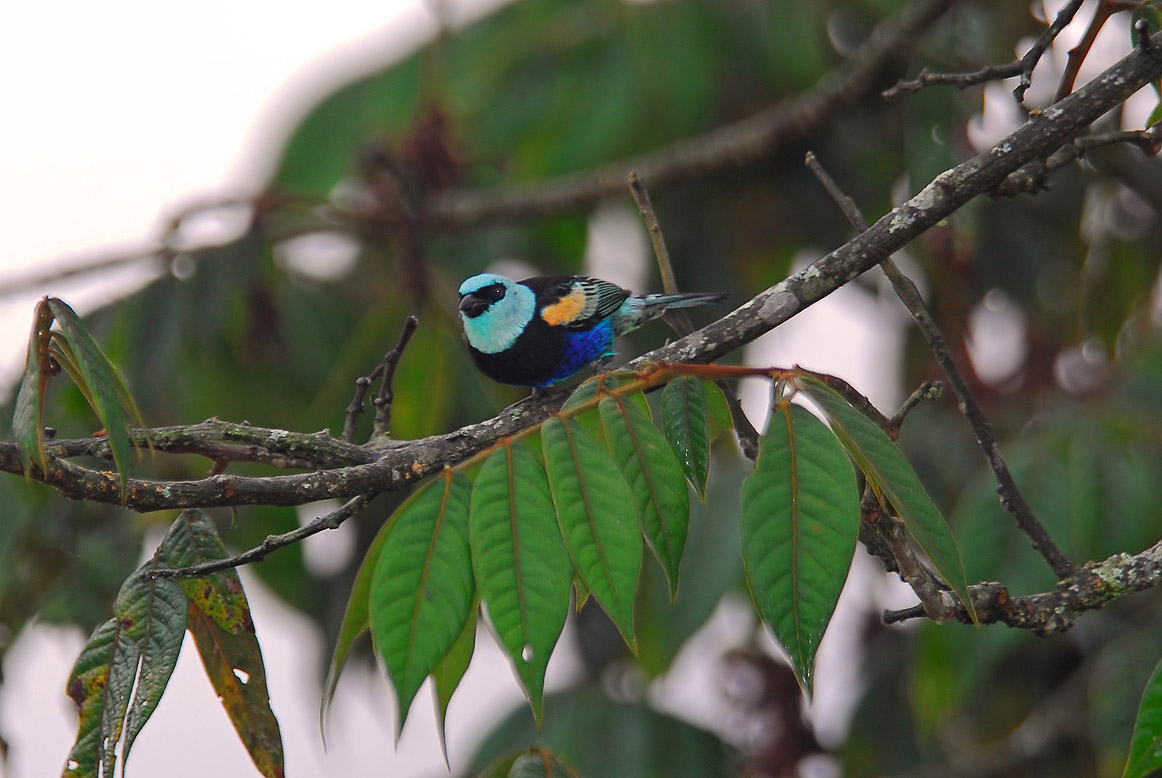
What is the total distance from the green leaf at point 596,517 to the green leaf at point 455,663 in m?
0.18

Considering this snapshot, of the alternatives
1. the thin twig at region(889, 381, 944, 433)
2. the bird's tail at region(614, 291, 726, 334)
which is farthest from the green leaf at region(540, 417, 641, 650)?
the bird's tail at region(614, 291, 726, 334)

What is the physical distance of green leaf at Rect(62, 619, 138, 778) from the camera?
1333mm

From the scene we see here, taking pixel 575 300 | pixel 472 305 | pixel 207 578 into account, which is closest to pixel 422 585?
pixel 207 578

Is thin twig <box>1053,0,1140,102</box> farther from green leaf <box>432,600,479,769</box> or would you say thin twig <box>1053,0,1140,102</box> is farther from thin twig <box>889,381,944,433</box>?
green leaf <box>432,600,479,769</box>

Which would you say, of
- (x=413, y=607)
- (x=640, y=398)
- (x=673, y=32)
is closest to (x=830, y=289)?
(x=640, y=398)

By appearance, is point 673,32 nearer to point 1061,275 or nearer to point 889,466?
point 1061,275

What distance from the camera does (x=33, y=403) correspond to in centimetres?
117

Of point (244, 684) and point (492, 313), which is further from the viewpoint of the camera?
point (492, 313)

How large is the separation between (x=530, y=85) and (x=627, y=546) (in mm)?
3487

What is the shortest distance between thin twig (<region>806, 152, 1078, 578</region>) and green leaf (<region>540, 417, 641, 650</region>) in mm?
634

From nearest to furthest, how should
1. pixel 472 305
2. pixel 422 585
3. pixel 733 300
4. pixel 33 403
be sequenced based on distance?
pixel 33 403 < pixel 422 585 < pixel 472 305 < pixel 733 300

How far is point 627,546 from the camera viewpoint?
1.22 m

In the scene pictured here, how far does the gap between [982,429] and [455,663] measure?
0.91m

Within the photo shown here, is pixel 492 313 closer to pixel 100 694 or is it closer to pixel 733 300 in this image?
pixel 733 300
